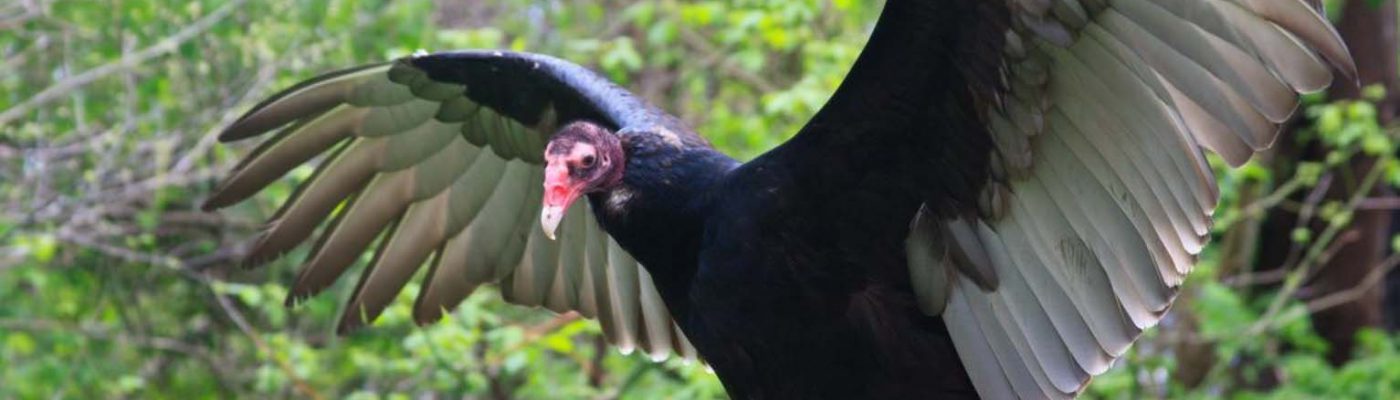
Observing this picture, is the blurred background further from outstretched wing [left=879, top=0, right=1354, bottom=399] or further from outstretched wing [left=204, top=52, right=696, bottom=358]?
outstretched wing [left=879, top=0, right=1354, bottom=399]

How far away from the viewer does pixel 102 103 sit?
749 cm

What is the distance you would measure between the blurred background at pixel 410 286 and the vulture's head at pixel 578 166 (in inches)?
93.8

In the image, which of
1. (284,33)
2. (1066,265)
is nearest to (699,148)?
(1066,265)

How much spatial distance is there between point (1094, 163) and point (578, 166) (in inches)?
36.8

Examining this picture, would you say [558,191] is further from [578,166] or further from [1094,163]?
[1094,163]

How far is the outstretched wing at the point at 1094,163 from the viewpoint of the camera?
3.64 meters

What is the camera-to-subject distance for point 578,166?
410cm

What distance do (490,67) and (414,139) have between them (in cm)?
39

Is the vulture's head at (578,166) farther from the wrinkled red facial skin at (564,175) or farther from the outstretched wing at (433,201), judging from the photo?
the outstretched wing at (433,201)

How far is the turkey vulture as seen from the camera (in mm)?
3680

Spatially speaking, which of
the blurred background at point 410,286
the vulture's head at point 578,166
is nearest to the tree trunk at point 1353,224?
the blurred background at point 410,286

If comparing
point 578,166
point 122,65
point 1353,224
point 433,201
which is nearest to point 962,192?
point 578,166

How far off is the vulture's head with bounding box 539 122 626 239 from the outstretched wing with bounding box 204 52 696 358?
2.74ft

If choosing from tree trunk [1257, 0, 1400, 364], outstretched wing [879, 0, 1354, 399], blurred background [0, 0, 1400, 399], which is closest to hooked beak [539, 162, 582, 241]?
outstretched wing [879, 0, 1354, 399]
